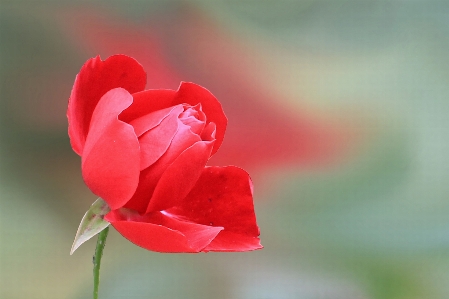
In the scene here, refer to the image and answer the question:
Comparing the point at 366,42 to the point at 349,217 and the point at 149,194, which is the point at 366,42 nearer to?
the point at 349,217

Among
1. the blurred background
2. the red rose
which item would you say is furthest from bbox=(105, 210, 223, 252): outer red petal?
the blurred background

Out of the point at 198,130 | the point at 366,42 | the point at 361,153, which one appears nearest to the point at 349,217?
the point at 361,153

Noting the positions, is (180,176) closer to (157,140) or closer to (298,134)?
(157,140)

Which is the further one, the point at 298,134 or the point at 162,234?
the point at 298,134

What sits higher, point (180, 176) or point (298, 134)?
point (298, 134)

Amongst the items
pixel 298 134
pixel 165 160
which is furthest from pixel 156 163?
pixel 298 134

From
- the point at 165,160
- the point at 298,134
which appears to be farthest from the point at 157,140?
the point at 298,134

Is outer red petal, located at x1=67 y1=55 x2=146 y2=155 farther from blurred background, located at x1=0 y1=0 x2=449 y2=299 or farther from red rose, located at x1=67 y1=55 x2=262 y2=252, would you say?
blurred background, located at x1=0 y1=0 x2=449 y2=299
